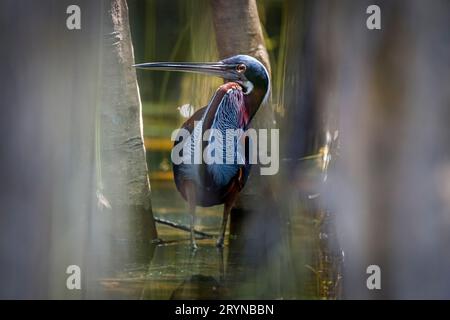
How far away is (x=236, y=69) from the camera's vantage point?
4.49 meters

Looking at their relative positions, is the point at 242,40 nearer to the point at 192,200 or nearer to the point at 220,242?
the point at 192,200

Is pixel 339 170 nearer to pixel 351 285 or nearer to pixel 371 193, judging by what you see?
pixel 371 193

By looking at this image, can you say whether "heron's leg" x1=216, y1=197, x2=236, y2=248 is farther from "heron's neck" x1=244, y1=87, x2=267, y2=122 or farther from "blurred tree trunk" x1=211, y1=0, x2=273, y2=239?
"heron's neck" x1=244, y1=87, x2=267, y2=122

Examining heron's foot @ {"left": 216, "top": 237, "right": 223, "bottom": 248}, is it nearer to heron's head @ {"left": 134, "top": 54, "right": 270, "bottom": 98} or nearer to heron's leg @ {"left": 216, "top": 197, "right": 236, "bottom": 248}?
heron's leg @ {"left": 216, "top": 197, "right": 236, "bottom": 248}

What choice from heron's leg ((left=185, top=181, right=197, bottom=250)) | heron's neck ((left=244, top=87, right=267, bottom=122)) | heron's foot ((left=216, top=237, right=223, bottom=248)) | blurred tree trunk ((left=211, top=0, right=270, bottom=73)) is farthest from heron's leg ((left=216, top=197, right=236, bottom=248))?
blurred tree trunk ((left=211, top=0, right=270, bottom=73))

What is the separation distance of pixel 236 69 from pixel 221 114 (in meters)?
0.22

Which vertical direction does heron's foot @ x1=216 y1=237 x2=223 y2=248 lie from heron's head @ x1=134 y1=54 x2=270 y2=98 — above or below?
below

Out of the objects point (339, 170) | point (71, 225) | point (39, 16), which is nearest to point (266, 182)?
point (339, 170)

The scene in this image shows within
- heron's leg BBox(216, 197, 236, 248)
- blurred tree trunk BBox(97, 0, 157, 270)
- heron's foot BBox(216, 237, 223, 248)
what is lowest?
heron's foot BBox(216, 237, 223, 248)

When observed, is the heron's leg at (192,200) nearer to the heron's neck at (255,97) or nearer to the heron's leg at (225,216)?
the heron's leg at (225,216)

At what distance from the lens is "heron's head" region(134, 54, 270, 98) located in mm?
4484

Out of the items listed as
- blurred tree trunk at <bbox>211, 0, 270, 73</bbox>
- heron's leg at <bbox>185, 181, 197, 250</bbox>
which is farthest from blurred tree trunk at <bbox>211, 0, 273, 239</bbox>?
heron's leg at <bbox>185, 181, 197, 250</bbox>

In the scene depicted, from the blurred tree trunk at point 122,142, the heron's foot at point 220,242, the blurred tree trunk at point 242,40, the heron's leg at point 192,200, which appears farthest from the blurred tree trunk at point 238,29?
the heron's foot at point 220,242

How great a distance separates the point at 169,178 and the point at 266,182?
45cm
